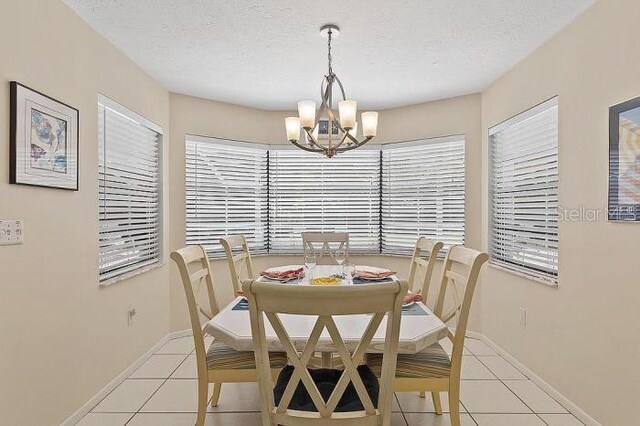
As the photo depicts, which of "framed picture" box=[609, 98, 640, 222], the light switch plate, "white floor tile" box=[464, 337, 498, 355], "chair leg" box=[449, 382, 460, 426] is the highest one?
"framed picture" box=[609, 98, 640, 222]

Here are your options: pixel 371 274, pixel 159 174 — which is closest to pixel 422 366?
pixel 371 274

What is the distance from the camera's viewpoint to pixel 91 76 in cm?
282

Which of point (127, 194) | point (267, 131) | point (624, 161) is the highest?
point (267, 131)

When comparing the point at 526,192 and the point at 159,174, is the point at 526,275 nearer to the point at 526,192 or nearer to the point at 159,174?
the point at 526,192

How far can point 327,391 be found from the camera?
1743 mm

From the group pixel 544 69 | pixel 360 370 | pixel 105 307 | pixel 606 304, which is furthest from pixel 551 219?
pixel 105 307

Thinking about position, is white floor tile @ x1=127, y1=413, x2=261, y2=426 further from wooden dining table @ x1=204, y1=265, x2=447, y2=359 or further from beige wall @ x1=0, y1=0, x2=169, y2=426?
wooden dining table @ x1=204, y1=265, x2=447, y2=359

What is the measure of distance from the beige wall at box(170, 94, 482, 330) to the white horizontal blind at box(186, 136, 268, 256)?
0.34 ft

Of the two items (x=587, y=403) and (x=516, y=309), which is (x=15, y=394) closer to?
(x=587, y=403)

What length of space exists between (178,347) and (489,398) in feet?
8.85

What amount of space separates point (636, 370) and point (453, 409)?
39.2 inches

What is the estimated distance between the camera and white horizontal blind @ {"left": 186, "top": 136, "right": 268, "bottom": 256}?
439cm

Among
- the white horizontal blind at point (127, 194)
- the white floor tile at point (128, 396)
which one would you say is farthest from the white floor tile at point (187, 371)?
the white horizontal blind at point (127, 194)

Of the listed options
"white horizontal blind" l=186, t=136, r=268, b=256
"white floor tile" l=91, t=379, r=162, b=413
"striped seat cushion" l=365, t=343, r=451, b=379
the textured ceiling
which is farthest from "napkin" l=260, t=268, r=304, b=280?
"white horizontal blind" l=186, t=136, r=268, b=256
